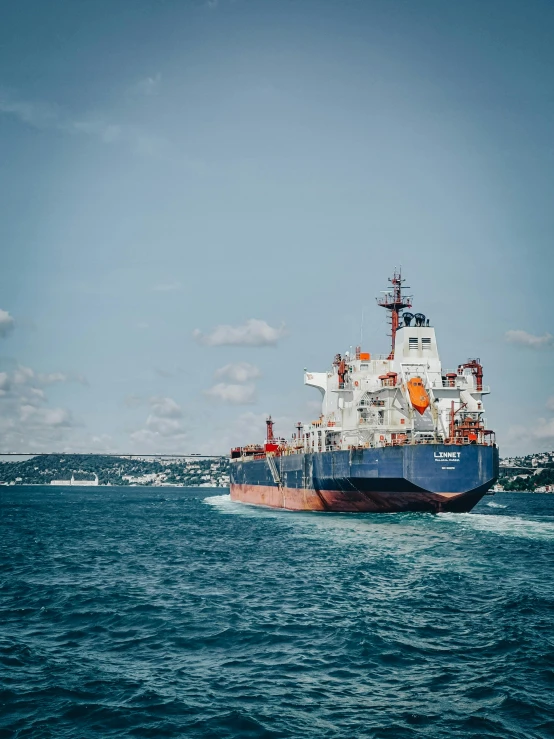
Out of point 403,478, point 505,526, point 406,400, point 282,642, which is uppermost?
point 406,400

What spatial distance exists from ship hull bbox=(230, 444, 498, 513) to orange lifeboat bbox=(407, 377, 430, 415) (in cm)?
614

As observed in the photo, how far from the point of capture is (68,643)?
72.3 ft

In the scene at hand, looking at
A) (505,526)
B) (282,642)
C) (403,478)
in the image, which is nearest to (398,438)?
(403,478)

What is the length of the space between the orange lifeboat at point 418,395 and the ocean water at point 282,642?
21175 millimetres

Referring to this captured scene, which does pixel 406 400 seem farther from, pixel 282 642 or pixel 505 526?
pixel 282 642

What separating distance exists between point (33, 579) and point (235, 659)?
17.0 m

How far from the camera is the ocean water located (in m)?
15.7

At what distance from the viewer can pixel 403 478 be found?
187 ft

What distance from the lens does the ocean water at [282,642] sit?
15727mm

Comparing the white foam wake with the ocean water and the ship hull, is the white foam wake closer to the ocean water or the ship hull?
the ship hull

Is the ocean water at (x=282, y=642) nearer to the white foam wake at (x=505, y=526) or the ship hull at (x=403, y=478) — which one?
the white foam wake at (x=505, y=526)

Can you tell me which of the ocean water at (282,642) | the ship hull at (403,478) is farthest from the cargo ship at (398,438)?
the ocean water at (282,642)

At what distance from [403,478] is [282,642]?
3658 cm

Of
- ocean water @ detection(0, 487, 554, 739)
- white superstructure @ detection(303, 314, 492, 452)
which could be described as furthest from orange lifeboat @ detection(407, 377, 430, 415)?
ocean water @ detection(0, 487, 554, 739)
